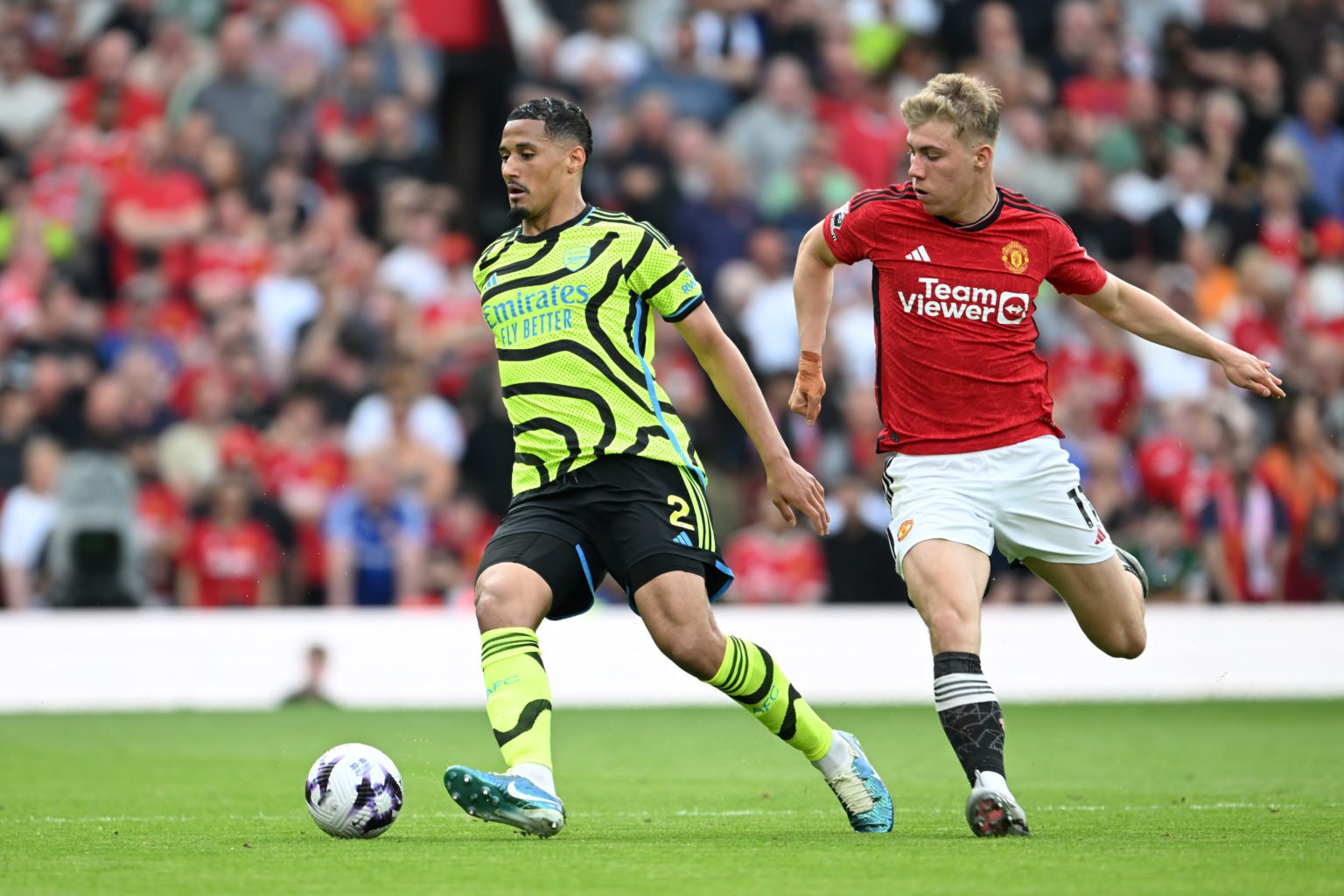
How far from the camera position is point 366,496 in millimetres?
15398

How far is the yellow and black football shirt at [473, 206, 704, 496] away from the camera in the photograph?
718cm

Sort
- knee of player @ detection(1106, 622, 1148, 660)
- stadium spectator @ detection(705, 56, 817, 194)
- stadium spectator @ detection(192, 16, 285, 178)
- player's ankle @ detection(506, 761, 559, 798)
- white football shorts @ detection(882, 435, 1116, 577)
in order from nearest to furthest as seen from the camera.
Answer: player's ankle @ detection(506, 761, 559, 798) < white football shorts @ detection(882, 435, 1116, 577) < knee of player @ detection(1106, 622, 1148, 660) < stadium spectator @ detection(192, 16, 285, 178) < stadium spectator @ detection(705, 56, 817, 194)

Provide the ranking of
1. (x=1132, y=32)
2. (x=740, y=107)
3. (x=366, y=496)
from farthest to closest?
1. (x=1132, y=32)
2. (x=740, y=107)
3. (x=366, y=496)

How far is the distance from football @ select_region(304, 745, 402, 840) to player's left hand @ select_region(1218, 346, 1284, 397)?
11.1 feet

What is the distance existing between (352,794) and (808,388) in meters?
2.18

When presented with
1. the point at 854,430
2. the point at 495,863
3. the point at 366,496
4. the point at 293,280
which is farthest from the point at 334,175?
the point at 495,863

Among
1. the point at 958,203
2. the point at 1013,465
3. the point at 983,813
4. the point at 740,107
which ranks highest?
the point at 740,107

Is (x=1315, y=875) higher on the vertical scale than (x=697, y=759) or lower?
higher

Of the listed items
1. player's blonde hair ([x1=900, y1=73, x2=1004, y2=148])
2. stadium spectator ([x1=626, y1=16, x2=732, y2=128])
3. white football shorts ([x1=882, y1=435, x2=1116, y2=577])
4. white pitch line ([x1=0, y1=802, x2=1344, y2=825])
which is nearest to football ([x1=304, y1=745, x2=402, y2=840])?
white pitch line ([x1=0, y1=802, x2=1344, y2=825])

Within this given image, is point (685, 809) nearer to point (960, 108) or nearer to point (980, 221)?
point (980, 221)

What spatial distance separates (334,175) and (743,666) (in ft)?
38.4

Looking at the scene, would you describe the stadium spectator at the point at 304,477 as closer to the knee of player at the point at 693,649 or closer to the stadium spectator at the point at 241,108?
the stadium spectator at the point at 241,108

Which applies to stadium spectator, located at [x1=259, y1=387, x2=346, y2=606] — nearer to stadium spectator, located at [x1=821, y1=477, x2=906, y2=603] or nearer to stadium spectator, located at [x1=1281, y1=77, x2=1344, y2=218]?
stadium spectator, located at [x1=821, y1=477, x2=906, y2=603]

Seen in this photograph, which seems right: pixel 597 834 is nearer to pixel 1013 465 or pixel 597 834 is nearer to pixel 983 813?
pixel 983 813
